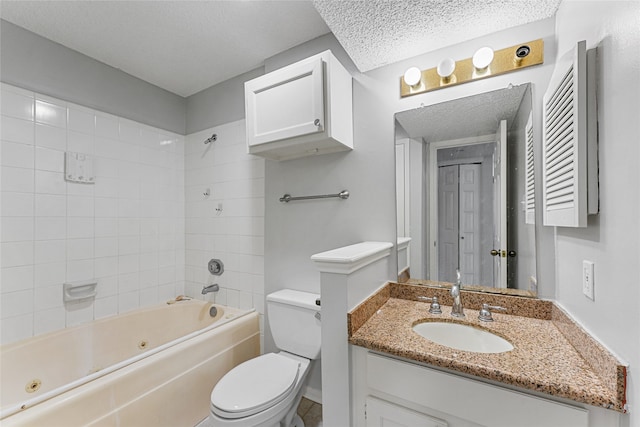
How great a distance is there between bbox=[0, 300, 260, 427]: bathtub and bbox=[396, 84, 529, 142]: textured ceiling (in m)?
1.82

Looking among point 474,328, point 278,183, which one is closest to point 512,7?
point 474,328

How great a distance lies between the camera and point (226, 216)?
231cm

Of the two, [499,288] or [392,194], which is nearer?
[499,288]

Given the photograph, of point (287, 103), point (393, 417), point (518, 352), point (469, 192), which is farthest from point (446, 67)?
point (393, 417)

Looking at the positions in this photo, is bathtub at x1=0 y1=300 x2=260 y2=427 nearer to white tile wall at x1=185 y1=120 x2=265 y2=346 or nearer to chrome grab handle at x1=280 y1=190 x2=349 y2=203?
white tile wall at x1=185 y1=120 x2=265 y2=346

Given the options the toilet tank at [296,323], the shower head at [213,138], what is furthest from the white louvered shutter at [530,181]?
the shower head at [213,138]

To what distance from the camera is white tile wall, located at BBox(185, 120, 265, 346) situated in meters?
2.14

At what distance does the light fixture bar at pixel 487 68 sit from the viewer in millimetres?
1188

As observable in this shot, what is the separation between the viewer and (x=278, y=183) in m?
1.99

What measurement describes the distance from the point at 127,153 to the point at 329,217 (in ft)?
6.06

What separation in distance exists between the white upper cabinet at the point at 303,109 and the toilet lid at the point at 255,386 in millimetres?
1310

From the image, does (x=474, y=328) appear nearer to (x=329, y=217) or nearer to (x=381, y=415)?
(x=381, y=415)

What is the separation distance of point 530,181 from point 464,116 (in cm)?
45

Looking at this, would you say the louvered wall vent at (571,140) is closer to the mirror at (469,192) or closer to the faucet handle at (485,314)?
the mirror at (469,192)
